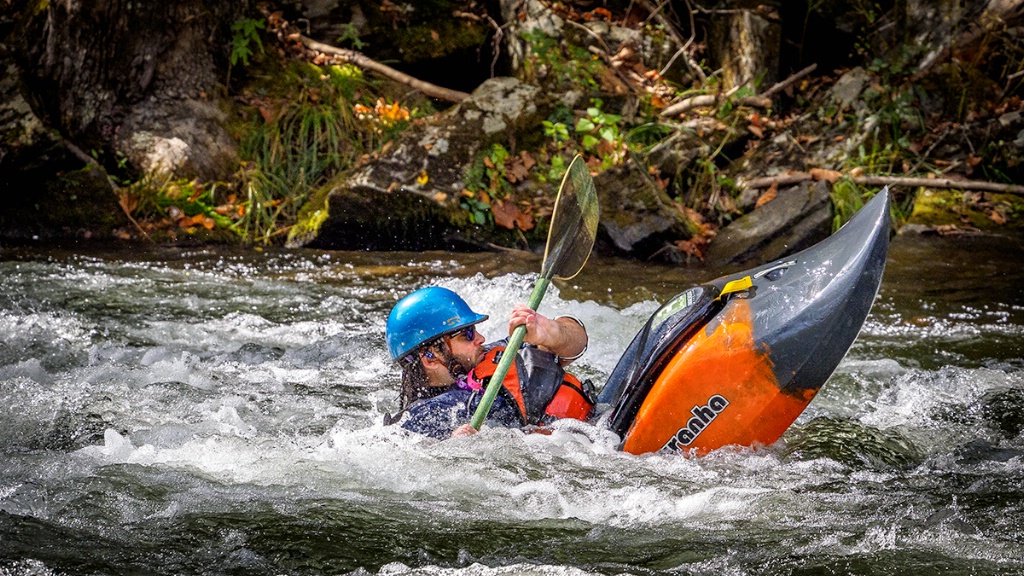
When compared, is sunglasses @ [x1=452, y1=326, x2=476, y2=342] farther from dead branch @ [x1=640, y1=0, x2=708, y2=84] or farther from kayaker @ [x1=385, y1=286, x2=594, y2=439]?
dead branch @ [x1=640, y1=0, x2=708, y2=84]

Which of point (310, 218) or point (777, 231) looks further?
point (310, 218)

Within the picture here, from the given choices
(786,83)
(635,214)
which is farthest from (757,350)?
(786,83)

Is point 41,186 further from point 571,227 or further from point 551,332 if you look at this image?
point 551,332

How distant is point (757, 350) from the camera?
11.3ft

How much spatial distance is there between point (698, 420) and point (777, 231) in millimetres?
4246

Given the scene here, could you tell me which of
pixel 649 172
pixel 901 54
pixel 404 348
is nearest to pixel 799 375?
pixel 404 348

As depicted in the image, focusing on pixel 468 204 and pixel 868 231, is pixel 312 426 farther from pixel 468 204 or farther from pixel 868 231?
pixel 468 204

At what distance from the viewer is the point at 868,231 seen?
3.49 metres

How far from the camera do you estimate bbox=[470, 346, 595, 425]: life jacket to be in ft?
11.6

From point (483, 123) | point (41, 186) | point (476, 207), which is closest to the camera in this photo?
point (41, 186)

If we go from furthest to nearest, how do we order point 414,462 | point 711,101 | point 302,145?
point 711,101
point 302,145
point 414,462

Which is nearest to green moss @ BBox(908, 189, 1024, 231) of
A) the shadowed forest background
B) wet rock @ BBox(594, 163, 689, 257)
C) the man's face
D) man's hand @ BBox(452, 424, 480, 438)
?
the shadowed forest background

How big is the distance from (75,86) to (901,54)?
7230 mm

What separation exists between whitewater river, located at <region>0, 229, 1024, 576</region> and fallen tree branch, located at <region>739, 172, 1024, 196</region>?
199 centimetres
